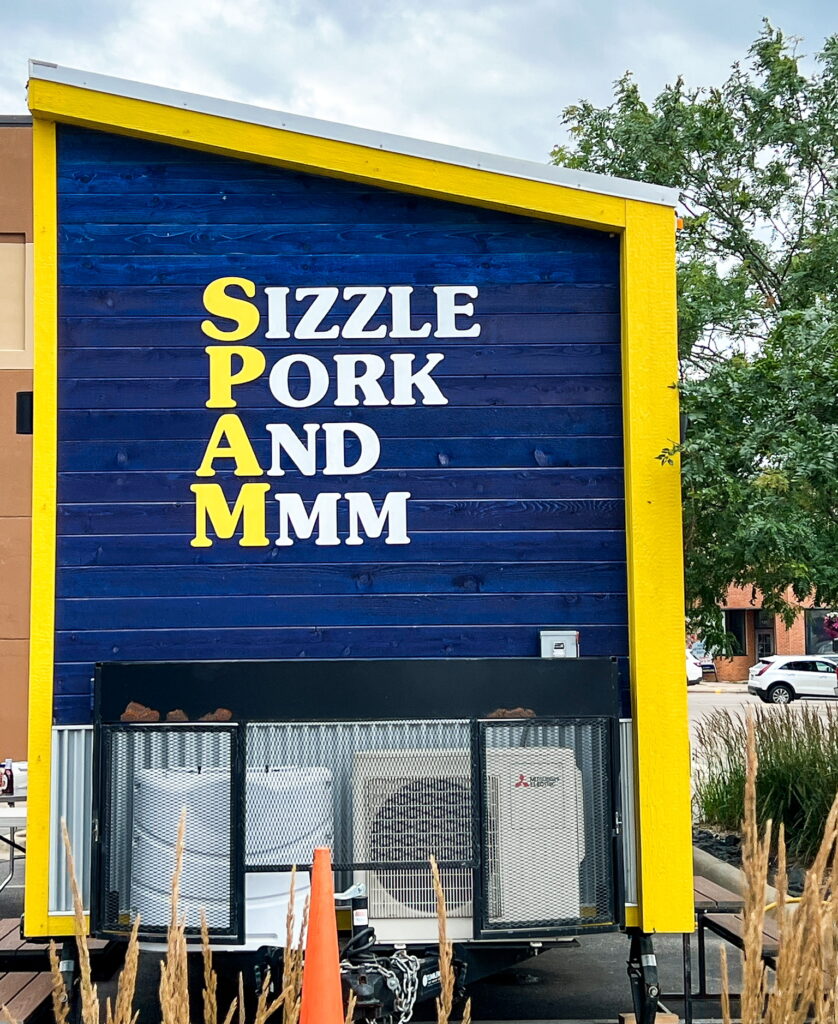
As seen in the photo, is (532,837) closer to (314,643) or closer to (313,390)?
(314,643)

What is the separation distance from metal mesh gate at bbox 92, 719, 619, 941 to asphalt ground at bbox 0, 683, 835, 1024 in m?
0.59

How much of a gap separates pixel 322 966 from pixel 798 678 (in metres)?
31.8

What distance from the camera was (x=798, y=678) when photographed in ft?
111

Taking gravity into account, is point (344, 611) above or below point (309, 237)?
below

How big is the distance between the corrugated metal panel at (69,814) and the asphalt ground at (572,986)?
0.98 metres

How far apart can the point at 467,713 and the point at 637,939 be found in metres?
1.35

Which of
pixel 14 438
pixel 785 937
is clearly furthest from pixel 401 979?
pixel 14 438

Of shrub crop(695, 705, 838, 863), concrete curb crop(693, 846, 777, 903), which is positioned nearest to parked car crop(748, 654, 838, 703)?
shrub crop(695, 705, 838, 863)

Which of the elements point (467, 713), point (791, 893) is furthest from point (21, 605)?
point (467, 713)

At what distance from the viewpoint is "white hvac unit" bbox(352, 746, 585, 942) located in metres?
5.32

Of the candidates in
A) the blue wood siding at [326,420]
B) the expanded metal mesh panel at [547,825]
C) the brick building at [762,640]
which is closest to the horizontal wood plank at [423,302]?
the blue wood siding at [326,420]

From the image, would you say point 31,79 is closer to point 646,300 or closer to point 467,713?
point 646,300

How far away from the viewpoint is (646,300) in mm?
5910

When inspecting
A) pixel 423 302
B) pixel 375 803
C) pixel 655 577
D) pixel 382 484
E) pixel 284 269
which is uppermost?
pixel 284 269
